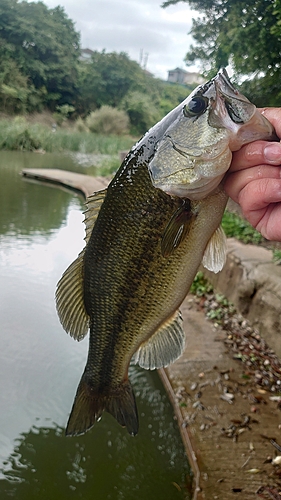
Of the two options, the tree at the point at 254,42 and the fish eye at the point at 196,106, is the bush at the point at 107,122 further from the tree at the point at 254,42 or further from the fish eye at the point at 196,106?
the fish eye at the point at 196,106

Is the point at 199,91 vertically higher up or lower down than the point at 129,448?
higher up

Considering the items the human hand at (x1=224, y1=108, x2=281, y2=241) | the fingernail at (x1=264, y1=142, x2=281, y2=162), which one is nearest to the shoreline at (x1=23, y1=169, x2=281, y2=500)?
the human hand at (x1=224, y1=108, x2=281, y2=241)

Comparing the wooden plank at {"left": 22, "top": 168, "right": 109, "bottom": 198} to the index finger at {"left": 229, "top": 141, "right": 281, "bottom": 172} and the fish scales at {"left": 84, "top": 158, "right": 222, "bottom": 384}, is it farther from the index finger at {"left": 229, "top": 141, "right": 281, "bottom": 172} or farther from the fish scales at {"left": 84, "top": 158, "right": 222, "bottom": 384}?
the index finger at {"left": 229, "top": 141, "right": 281, "bottom": 172}

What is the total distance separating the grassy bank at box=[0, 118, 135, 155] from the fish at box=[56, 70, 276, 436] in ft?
54.3

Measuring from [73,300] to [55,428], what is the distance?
1.47 meters

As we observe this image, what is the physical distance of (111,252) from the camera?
4.69 ft

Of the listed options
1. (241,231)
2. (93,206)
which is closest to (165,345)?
(93,206)

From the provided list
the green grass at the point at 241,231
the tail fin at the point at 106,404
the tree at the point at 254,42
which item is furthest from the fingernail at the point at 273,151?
the green grass at the point at 241,231

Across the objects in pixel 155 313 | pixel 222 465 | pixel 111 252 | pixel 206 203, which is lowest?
pixel 222 465

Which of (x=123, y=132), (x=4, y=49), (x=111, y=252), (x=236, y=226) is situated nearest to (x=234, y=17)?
(x=236, y=226)

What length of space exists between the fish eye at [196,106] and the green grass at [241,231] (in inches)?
146

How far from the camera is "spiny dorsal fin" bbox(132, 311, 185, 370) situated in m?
1.60

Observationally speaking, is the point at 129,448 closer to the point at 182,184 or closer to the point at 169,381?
the point at 169,381

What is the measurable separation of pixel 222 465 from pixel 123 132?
29.3 metres
